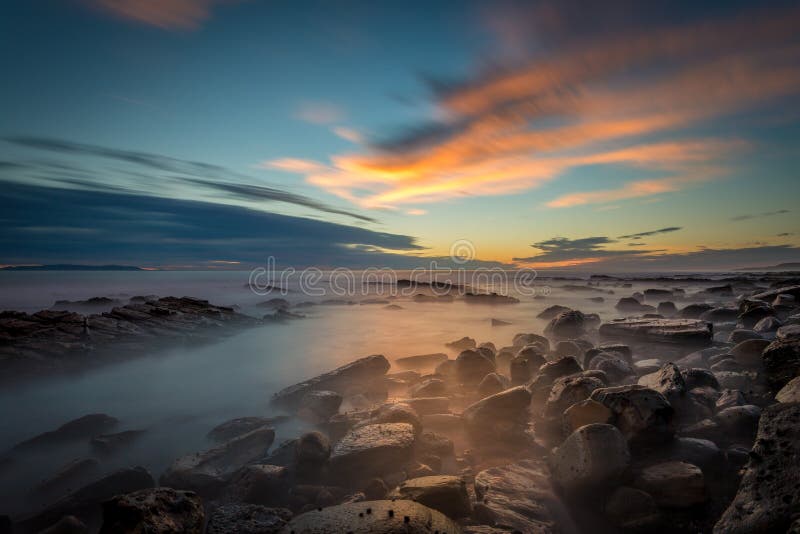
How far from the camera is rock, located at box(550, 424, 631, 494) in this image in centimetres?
471

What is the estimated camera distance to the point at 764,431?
3934 mm

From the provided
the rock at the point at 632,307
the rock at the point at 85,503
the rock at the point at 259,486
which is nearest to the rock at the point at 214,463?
the rock at the point at 259,486

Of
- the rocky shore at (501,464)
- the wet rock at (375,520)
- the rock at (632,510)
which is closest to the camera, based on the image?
the wet rock at (375,520)

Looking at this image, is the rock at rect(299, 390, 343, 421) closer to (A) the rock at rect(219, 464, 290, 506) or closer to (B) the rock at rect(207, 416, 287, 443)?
(B) the rock at rect(207, 416, 287, 443)

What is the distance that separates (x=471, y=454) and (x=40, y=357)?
15.8 m

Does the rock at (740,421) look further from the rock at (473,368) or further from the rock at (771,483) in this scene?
the rock at (473,368)

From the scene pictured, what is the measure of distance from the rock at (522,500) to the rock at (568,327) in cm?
1387

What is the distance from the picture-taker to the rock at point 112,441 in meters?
8.05

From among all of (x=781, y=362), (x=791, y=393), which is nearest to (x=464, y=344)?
→ (x=781, y=362)

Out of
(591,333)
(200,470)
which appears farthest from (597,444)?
(591,333)

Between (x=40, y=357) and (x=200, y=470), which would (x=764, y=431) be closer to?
(x=200, y=470)

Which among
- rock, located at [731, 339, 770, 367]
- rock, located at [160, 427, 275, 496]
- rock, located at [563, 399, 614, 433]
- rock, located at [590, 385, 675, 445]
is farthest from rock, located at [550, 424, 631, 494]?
rock, located at [731, 339, 770, 367]

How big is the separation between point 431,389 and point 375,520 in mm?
6131

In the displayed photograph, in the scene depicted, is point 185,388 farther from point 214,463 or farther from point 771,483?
point 771,483
